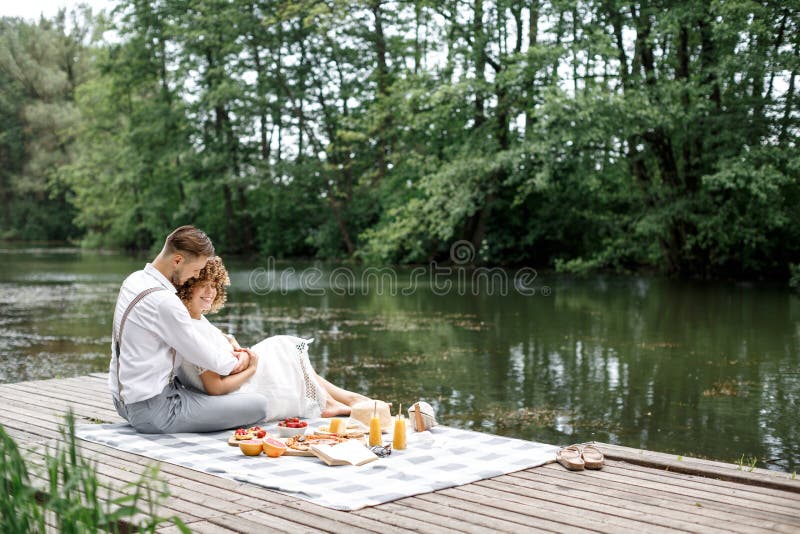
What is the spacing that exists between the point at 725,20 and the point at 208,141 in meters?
22.8

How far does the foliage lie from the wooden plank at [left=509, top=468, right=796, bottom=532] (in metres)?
15.8

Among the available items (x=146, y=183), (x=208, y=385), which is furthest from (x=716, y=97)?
(x=146, y=183)

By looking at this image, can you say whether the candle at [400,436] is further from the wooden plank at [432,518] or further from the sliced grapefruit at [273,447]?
the wooden plank at [432,518]

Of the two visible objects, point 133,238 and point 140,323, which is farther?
point 133,238

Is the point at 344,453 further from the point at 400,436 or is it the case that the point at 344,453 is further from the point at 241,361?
the point at 241,361

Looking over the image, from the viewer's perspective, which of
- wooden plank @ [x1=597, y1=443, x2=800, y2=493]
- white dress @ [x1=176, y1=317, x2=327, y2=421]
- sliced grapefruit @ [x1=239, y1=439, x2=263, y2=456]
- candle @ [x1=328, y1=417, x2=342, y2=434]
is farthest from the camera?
white dress @ [x1=176, y1=317, x2=327, y2=421]

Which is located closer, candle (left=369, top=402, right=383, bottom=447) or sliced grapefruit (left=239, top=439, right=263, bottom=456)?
sliced grapefruit (left=239, top=439, right=263, bottom=456)

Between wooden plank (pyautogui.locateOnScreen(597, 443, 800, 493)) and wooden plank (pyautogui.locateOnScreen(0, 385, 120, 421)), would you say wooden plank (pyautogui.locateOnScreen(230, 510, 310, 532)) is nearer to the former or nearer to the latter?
wooden plank (pyautogui.locateOnScreen(597, 443, 800, 493))

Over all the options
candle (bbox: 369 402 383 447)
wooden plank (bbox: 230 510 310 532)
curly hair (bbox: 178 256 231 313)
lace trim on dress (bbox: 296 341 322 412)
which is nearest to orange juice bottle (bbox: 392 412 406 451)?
candle (bbox: 369 402 383 447)

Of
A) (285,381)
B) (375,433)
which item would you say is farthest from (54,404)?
(375,433)

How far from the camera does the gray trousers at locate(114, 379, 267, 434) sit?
5.36m

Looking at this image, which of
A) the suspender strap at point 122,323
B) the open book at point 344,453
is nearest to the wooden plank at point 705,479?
the open book at point 344,453

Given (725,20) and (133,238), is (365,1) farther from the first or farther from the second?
(133,238)

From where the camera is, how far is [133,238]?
Result: 43.0 m
